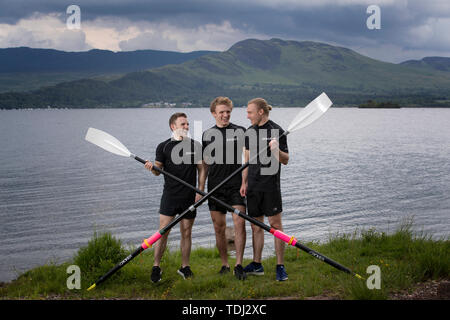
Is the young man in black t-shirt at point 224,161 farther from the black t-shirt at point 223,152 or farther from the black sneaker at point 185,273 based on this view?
the black sneaker at point 185,273

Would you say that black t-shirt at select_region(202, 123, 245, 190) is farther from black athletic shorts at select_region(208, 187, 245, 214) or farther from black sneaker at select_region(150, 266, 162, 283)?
black sneaker at select_region(150, 266, 162, 283)

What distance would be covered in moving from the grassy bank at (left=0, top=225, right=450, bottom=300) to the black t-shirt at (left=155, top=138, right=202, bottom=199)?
1.42m

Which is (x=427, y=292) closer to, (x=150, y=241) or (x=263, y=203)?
(x=263, y=203)

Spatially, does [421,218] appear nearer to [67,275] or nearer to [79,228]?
[79,228]

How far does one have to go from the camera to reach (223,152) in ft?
24.5

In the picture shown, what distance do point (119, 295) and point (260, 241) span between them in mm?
2405

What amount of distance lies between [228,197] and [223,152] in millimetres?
740

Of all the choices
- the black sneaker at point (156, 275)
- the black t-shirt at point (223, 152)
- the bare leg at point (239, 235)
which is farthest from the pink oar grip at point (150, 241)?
the bare leg at point (239, 235)

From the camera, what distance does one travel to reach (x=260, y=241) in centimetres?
765

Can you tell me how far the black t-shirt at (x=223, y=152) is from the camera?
7402mm

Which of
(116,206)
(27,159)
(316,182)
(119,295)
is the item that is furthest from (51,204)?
(27,159)

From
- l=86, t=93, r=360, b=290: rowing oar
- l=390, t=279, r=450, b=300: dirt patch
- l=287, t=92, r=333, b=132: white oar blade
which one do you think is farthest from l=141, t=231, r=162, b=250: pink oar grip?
l=390, t=279, r=450, b=300: dirt patch

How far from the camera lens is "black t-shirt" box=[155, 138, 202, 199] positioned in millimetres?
7477

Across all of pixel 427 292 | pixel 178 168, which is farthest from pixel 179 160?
pixel 427 292
